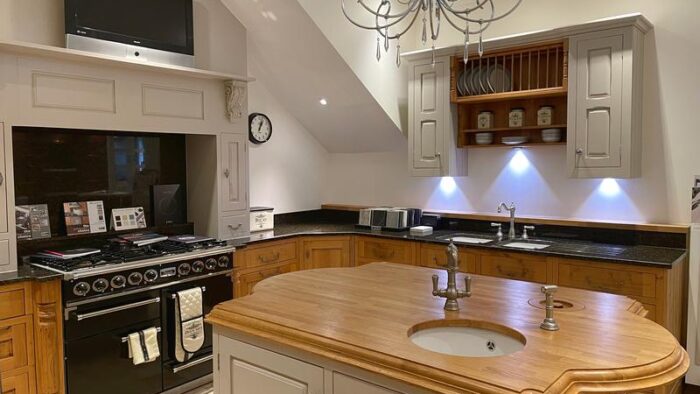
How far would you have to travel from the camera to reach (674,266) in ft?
11.0

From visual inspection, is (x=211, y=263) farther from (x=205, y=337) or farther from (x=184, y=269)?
(x=205, y=337)

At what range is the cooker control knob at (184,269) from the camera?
3635 millimetres

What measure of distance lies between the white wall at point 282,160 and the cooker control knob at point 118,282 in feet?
5.95

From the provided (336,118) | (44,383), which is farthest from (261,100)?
(44,383)

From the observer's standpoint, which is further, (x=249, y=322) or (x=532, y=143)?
(x=532, y=143)

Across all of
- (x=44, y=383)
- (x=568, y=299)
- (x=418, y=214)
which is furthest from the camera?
(x=418, y=214)

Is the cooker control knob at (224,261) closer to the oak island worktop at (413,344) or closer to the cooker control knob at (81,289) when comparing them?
the cooker control knob at (81,289)

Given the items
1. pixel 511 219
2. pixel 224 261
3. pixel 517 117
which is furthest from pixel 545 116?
pixel 224 261

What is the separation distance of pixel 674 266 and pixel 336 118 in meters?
2.99

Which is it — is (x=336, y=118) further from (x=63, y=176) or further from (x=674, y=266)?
(x=674, y=266)

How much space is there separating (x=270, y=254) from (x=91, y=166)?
4.82ft

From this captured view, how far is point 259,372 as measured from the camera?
2.02 metres

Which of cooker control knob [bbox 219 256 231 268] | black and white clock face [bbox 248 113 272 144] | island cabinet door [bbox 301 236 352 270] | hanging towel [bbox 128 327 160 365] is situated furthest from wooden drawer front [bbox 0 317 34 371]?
black and white clock face [bbox 248 113 272 144]

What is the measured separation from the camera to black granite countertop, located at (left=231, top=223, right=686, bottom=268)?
3.44 meters
